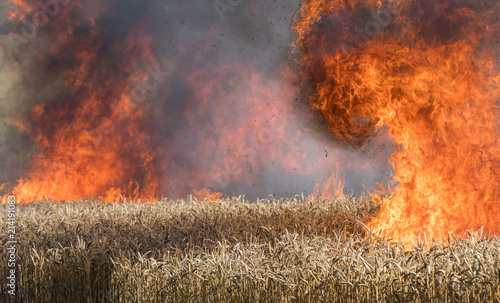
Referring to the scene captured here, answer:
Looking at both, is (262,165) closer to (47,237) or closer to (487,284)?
(47,237)

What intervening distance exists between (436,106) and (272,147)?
763 centimetres

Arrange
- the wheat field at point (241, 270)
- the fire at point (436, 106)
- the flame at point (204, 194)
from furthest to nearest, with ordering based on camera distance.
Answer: the flame at point (204, 194) → the fire at point (436, 106) → the wheat field at point (241, 270)

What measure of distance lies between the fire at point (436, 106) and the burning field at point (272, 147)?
0.06 ft

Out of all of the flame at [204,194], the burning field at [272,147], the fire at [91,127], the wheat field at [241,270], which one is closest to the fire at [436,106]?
the burning field at [272,147]

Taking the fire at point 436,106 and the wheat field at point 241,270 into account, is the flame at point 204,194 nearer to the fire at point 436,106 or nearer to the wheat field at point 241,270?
the fire at point 436,106

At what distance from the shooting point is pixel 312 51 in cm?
924

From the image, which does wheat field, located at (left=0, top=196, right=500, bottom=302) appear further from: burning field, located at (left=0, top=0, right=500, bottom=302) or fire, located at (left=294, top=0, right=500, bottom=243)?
fire, located at (left=294, top=0, right=500, bottom=243)

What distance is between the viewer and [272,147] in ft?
48.1

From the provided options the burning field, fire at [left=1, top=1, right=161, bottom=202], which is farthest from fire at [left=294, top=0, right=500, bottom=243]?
fire at [left=1, top=1, right=161, bottom=202]

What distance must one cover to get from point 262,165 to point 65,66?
6.21 meters

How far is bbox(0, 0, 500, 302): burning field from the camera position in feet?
14.3

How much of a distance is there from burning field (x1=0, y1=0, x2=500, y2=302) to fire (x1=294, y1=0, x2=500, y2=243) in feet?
0.06

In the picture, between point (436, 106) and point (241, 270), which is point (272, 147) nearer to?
point (436, 106)

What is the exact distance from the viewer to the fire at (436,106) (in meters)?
7.07
